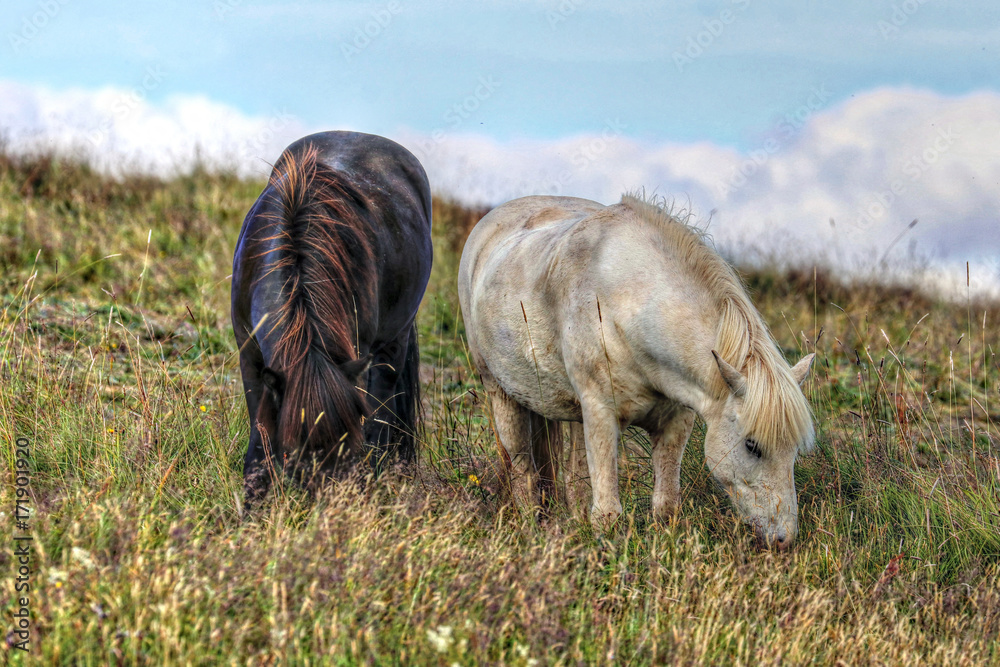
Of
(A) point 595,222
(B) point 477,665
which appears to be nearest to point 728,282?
(A) point 595,222

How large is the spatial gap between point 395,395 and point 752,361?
2.39 metres

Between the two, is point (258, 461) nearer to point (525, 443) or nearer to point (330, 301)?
point (330, 301)

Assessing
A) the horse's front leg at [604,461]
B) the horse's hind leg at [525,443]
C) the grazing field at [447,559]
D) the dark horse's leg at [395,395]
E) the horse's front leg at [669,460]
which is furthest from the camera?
the dark horse's leg at [395,395]

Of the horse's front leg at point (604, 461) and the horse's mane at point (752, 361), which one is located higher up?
the horse's mane at point (752, 361)

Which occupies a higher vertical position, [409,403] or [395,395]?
[395,395]

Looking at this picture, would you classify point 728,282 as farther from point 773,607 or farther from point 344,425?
point 344,425

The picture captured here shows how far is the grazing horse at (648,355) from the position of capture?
11.6 feet

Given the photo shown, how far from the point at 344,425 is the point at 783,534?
1.89m

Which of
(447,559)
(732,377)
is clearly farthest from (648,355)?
(447,559)

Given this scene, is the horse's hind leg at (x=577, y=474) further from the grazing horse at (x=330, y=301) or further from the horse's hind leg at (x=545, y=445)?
the grazing horse at (x=330, y=301)

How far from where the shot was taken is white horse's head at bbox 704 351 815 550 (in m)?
Result: 3.43

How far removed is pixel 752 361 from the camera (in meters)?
3.49

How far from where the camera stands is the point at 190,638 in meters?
2.52

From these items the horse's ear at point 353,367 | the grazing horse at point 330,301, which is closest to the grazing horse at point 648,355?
the grazing horse at point 330,301
